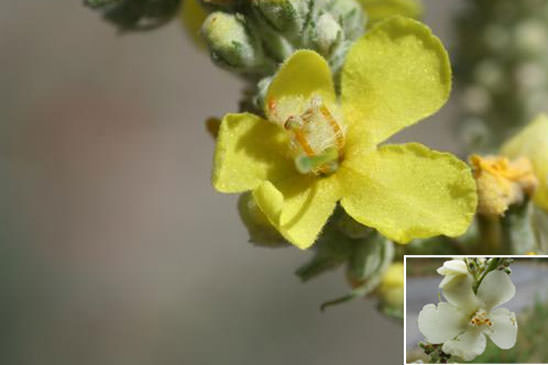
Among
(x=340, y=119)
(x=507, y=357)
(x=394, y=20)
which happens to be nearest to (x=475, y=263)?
(x=507, y=357)

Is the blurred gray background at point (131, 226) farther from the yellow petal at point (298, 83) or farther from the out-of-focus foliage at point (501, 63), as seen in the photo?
the yellow petal at point (298, 83)

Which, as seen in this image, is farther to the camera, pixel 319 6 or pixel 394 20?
pixel 319 6

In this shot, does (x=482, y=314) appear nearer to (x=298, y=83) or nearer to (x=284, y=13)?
(x=298, y=83)

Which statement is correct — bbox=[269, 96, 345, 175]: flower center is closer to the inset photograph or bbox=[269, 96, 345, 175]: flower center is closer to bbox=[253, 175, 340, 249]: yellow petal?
bbox=[253, 175, 340, 249]: yellow petal

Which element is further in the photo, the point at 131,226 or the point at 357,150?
the point at 131,226

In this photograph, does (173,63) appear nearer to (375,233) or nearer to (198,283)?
(198,283)

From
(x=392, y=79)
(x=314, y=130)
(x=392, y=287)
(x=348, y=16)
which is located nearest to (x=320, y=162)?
(x=314, y=130)
